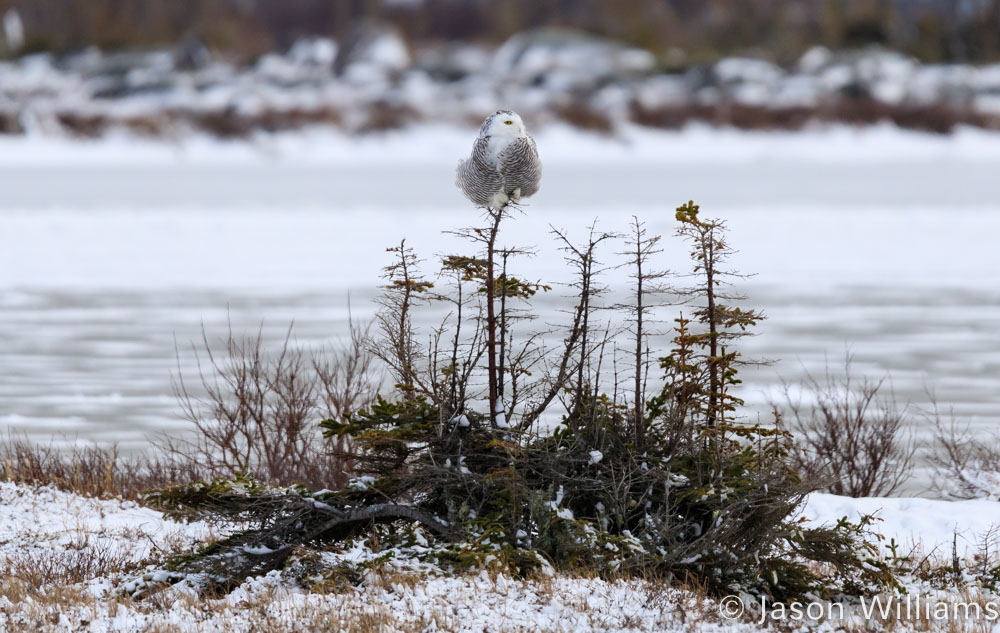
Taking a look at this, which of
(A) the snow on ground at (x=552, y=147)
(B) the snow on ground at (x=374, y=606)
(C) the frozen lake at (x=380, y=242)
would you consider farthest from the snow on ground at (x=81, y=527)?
(A) the snow on ground at (x=552, y=147)

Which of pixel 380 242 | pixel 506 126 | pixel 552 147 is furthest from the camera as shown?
pixel 552 147

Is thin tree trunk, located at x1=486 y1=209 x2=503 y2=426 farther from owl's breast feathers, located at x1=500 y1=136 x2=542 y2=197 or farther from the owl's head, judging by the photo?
the owl's head

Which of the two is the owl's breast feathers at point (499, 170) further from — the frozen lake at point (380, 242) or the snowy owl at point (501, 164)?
the frozen lake at point (380, 242)

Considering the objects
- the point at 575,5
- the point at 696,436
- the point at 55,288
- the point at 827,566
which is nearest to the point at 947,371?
the point at 827,566

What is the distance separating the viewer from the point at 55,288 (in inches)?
756

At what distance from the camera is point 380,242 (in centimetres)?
2303

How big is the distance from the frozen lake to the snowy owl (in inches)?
227

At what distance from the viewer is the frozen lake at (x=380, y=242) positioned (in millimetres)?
14047

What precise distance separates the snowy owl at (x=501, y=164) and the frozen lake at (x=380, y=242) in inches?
227

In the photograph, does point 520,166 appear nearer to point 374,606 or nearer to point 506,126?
point 506,126

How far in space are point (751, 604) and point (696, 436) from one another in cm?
93

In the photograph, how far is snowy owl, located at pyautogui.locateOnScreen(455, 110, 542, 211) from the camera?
21.3 feet

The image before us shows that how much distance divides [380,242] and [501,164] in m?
16.6

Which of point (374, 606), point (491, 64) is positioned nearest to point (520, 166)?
point (374, 606)
